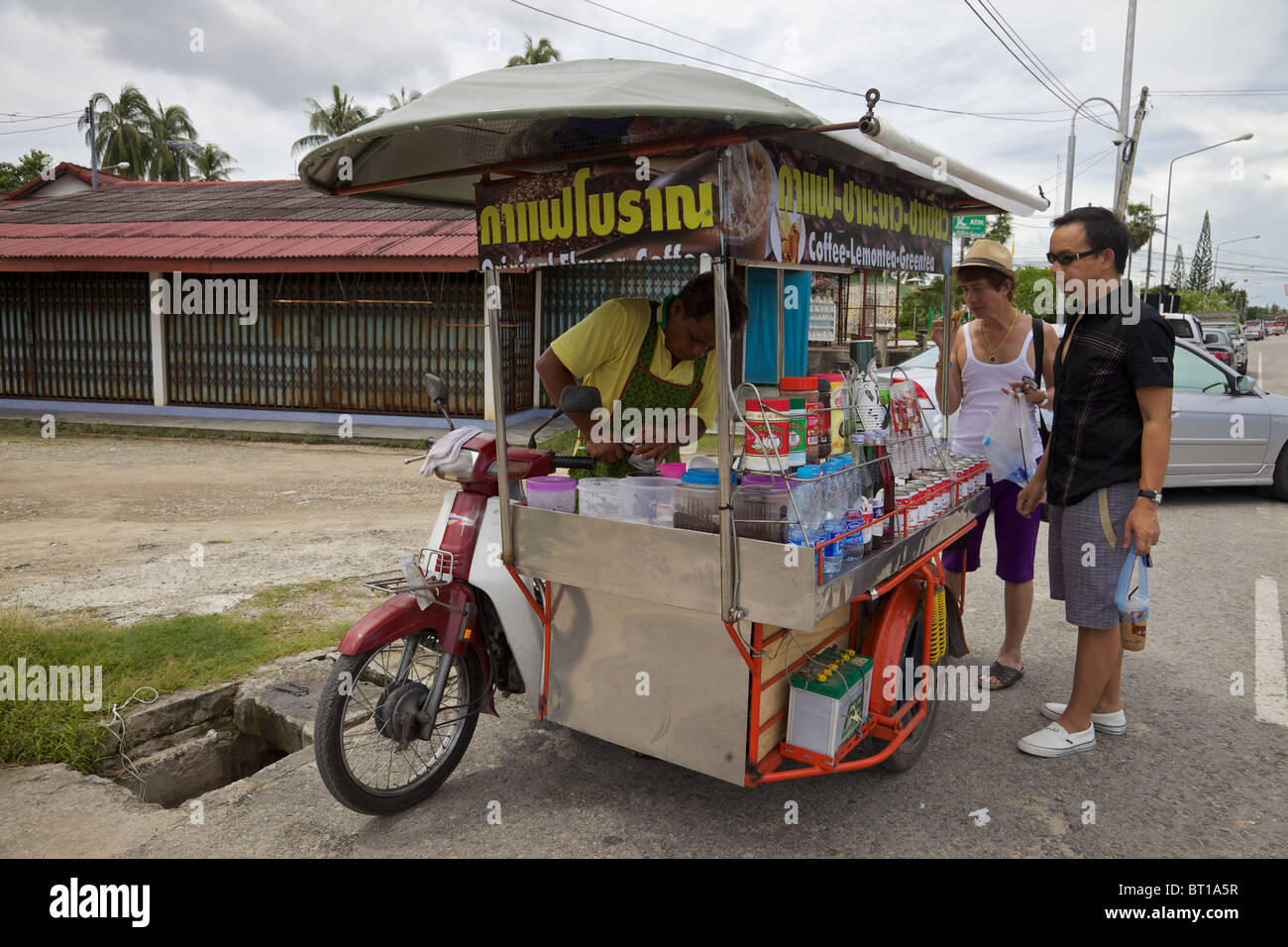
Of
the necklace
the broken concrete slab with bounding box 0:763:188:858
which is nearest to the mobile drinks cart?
the necklace

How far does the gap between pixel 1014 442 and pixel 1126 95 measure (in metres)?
18.9

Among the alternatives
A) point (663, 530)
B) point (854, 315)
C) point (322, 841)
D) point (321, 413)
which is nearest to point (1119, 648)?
point (663, 530)

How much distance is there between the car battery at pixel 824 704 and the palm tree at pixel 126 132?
43225 millimetres

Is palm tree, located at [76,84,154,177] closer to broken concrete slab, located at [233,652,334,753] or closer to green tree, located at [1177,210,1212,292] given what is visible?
broken concrete slab, located at [233,652,334,753]

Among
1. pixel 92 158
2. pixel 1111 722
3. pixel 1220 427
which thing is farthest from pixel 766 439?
pixel 92 158

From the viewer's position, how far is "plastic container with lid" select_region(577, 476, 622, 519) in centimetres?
277

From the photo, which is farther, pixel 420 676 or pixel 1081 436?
pixel 1081 436

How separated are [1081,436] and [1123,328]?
0.41 metres

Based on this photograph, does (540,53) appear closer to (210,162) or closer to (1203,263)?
(210,162)

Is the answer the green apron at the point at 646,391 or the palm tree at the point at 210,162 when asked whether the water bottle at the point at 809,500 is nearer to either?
the green apron at the point at 646,391

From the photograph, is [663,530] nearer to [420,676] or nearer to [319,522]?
[420,676]

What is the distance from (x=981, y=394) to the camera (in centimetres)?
409

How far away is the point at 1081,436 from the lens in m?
3.25

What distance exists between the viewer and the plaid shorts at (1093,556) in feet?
10.5
